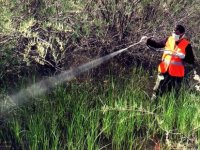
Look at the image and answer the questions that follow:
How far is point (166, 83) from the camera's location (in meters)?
6.24

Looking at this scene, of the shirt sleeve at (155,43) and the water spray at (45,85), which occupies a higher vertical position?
the shirt sleeve at (155,43)

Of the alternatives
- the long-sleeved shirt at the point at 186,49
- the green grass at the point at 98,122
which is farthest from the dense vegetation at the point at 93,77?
the long-sleeved shirt at the point at 186,49

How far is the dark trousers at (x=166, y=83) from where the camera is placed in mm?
6172

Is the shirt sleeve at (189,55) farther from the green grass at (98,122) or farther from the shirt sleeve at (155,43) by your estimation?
the green grass at (98,122)

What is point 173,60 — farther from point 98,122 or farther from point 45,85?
point 45,85

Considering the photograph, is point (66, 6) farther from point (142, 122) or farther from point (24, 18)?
point (142, 122)

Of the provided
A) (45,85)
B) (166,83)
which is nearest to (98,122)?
(45,85)

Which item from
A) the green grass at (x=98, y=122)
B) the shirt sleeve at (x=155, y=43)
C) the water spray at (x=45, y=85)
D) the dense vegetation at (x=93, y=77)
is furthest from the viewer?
the shirt sleeve at (x=155, y=43)

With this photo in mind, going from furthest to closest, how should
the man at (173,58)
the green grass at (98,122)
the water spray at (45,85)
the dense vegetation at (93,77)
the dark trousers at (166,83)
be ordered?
the dark trousers at (166,83) < the man at (173,58) < the water spray at (45,85) < the dense vegetation at (93,77) < the green grass at (98,122)

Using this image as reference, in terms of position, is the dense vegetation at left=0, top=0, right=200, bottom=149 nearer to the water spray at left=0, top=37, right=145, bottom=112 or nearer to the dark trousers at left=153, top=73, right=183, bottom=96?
the water spray at left=0, top=37, right=145, bottom=112

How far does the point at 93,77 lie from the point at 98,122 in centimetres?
166

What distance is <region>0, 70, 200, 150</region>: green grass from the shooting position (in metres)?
4.74

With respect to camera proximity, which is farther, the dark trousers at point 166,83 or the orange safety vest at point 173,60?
the dark trousers at point 166,83

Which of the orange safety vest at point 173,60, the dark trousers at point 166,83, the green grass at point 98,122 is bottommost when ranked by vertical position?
the green grass at point 98,122
